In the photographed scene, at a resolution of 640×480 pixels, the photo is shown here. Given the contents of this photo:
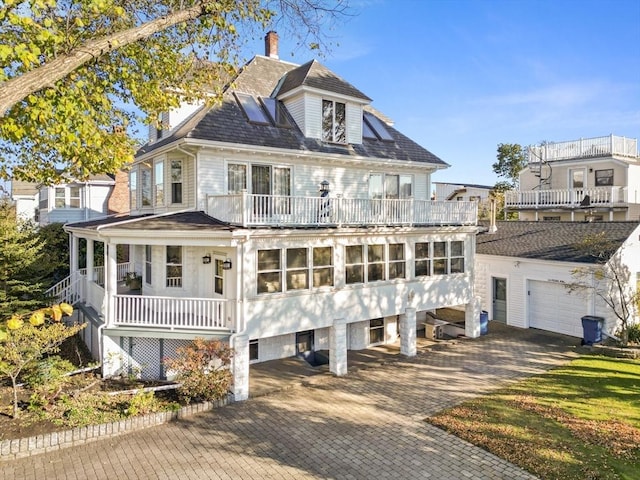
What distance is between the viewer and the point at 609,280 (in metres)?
17.5

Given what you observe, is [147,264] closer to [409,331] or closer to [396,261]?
[396,261]

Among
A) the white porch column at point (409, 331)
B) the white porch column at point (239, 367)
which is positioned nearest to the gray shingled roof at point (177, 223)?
the white porch column at point (239, 367)

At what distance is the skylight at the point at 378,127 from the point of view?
1945cm

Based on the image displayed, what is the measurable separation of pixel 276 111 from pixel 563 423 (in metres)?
14.1

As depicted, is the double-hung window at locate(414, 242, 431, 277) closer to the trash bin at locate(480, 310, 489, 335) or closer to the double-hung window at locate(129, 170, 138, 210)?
the trash bin at locate(480, 310, 489, 335)

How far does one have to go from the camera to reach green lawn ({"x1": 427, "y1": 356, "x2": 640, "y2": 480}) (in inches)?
345

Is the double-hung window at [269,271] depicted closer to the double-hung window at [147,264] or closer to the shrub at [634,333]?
the double-hung window at [147,264]

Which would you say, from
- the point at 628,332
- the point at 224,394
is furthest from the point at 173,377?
the point at 628,332

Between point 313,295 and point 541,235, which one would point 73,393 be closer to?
point 313,295

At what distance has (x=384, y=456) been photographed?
9305 millimetres

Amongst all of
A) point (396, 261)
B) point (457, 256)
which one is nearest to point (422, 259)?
point (396, 261)

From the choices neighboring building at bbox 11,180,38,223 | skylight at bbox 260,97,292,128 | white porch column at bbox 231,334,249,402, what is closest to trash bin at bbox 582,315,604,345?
white porch column at bbox 231,334,249,402

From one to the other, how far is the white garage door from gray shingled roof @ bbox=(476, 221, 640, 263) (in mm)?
1443

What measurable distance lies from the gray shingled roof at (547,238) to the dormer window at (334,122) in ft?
31.7
